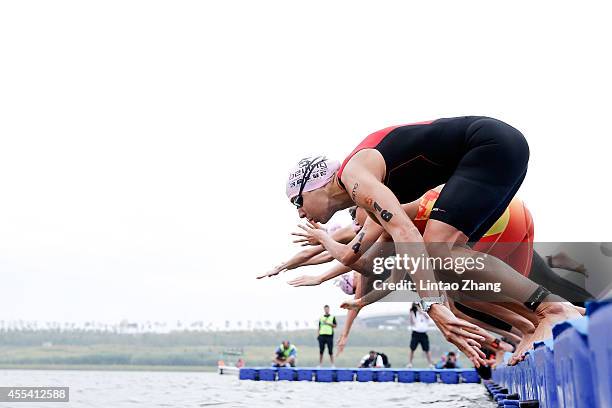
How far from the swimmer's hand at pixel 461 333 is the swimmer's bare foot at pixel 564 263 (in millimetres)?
3940

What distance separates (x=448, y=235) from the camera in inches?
168

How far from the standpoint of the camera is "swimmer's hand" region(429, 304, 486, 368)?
11.8 feet

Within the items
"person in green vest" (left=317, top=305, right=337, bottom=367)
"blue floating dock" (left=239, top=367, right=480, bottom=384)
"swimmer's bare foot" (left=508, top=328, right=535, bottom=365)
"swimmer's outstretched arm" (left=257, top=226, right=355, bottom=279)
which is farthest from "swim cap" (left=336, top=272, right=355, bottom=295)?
"person in green vest" (left=317, top=305, right=337, bottom=367)

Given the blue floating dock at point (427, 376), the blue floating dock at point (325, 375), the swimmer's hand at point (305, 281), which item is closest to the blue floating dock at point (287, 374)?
the blue floating dock at point (325, 375)

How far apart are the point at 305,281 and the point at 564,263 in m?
2.53

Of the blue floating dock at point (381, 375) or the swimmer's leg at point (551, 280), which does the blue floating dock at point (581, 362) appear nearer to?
the swimmer's leg at point (551, 280)

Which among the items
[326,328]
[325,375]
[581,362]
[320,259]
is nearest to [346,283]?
[320,259]

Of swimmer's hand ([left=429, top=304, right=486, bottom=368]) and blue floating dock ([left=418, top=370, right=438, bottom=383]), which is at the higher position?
swimmer's hand ([left=429, top=304, right=486, bottom=368])

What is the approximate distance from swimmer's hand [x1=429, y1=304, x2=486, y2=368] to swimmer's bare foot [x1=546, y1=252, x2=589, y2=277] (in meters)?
3.94

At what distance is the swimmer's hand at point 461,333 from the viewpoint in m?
3.60

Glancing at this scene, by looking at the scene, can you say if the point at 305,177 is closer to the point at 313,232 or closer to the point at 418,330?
the point at 313,232

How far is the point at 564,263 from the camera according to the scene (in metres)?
7.45

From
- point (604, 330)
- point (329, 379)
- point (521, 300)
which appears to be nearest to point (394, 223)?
point (521, 300)

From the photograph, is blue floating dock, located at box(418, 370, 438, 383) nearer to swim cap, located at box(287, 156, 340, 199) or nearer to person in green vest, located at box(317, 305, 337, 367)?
person in green vest, located at box(317, 305, 337, 367)
